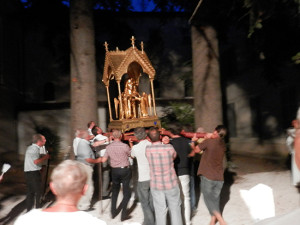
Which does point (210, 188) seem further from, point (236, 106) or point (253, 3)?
point (236, 106)

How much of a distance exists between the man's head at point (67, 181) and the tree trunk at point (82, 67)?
17.4ft

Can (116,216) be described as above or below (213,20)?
below

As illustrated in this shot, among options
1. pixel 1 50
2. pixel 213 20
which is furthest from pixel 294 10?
pixel 1 50

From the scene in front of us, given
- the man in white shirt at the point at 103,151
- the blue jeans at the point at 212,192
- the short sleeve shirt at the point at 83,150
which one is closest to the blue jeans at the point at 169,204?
the blue jeans at the point at 212,192

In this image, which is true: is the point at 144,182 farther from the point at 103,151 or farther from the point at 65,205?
the point at 65,205

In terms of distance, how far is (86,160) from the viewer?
20.9ft

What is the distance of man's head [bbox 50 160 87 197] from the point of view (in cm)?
215

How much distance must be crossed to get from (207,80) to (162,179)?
13.4 ft

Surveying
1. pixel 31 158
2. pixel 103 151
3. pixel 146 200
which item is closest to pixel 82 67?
pixel 103 151

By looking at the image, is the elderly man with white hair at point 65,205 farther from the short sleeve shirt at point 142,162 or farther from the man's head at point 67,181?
the short sleeve shirt at point 142,162

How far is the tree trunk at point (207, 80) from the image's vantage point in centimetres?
818

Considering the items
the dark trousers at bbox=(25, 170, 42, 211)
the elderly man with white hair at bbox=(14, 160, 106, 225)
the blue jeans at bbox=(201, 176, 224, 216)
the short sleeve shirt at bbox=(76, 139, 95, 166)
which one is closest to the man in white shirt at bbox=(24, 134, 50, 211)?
the dark trousers at bbox=(25, 170, 42, 211)

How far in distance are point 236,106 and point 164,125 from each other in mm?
10686

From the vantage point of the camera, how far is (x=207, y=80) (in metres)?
8.25
